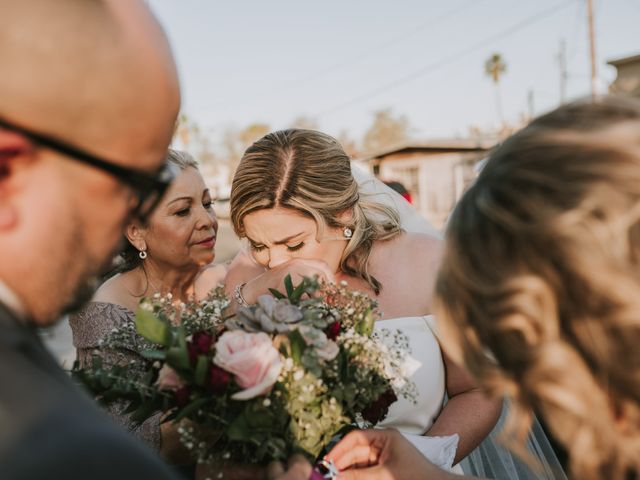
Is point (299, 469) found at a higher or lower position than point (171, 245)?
lower

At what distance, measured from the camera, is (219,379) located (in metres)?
1.64

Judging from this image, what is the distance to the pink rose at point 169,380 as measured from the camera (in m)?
1.71

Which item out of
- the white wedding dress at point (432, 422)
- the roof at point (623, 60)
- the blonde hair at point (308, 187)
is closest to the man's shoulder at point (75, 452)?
the white wedding dress at point (432, 422)

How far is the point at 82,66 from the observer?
93 cm

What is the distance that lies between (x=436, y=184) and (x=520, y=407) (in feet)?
86.6

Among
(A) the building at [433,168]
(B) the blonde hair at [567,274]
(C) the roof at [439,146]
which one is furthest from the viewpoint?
(A) the building at [433,168]

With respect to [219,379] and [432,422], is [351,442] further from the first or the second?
[432,422]

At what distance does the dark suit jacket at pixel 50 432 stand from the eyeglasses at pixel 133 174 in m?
0.30

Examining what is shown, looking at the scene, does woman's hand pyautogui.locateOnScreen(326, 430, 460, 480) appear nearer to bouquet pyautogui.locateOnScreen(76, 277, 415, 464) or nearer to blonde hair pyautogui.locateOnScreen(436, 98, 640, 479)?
bouquet pyautogui.locateOnScreen(76, 277, 415, 464)

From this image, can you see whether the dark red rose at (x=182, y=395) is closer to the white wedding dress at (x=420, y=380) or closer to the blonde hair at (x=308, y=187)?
the white wedding dress at (x=420, y=380)

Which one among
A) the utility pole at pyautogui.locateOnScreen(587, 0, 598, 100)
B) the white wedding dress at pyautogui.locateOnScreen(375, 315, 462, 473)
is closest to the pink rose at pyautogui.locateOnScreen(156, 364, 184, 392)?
the white wedding dress at pyautogui.locateOnScreen(375, 315, 462, 473)

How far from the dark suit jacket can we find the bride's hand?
192cm

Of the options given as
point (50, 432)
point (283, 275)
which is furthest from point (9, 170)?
point (283, 275)

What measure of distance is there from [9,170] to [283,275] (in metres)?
2.01
